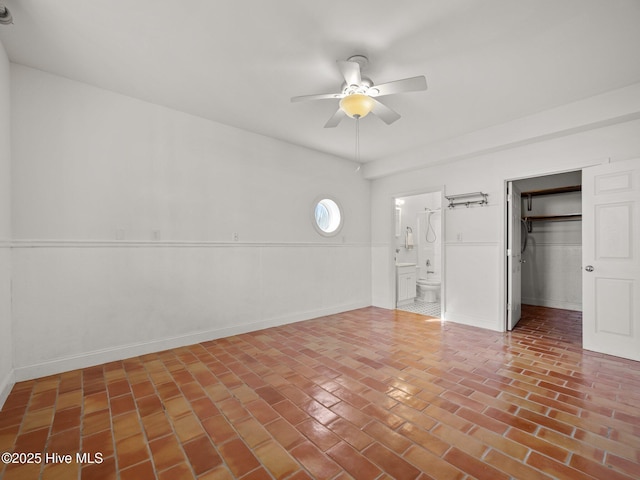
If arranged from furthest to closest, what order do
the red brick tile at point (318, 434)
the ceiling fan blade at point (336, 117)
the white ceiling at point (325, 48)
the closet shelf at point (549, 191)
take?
1. the closet shelf at point (549, 191)
2. the ceiling fan blade at point (336, 117)
3. the white ceiling at point (325, 48)
4. the red brick tile at point (318, 434)

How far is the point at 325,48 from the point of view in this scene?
2.33m

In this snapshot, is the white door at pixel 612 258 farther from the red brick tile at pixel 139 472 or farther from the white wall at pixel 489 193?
the red brick tile at pixel 139 472

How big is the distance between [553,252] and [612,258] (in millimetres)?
2803

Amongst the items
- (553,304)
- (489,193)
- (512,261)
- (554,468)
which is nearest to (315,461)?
(554,468)

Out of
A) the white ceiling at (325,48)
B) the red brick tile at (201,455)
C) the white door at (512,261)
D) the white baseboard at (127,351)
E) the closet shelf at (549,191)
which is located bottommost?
the red brick tile at (201,455)

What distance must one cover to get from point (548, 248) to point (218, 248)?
604cm

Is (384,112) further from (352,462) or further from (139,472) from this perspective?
(139,472)

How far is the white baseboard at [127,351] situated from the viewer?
2.61 meters

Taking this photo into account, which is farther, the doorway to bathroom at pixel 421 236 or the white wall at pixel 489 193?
the doorway to bathroom at pixel 421 236

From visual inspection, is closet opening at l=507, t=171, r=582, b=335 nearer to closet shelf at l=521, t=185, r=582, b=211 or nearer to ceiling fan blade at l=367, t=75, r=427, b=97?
closet shelf at l=521, t=185, r=582, b=211

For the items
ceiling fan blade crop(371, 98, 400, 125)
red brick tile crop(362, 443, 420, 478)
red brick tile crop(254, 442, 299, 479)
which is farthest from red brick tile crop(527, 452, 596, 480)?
ceiling fan blade crop(371, 98, 400, 125)

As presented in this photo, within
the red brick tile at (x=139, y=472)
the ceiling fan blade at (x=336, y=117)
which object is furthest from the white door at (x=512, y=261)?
the red brick tile at (x=139, y=472)

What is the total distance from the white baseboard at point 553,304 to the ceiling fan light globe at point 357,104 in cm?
550

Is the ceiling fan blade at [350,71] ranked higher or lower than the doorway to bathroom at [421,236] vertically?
higher
